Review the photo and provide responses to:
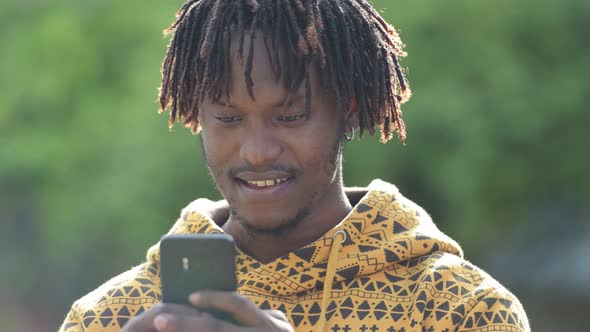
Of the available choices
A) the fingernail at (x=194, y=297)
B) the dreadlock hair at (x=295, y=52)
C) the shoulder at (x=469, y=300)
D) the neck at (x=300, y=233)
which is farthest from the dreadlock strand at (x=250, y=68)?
the fingernail at (x=194, y=297)

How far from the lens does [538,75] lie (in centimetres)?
959

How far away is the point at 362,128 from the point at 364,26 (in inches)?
10.9

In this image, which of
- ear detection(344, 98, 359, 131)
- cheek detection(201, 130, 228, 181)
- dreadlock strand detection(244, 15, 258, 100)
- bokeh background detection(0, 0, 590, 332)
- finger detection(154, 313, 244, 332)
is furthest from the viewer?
bokeh background detection(0, 0, 590, 332)

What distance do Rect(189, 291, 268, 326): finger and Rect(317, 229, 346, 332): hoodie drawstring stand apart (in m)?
0.91

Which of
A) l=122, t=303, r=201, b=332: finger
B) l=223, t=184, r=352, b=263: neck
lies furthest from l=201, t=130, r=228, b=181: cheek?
l=122, t=303, r=201, b=332: finger

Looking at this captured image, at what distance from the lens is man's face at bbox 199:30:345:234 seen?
3.20 metres

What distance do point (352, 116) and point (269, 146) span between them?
1.14 ft

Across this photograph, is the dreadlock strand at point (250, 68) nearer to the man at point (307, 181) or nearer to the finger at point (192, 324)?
the man at point (307, 181)

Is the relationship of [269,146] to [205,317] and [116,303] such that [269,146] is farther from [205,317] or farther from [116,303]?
[205,317]

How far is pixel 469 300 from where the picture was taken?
10.6 ft

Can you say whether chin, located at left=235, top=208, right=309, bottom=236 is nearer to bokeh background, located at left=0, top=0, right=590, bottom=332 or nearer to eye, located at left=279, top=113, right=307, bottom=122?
eye, located at left=279, top=113, right=307, bottom=122

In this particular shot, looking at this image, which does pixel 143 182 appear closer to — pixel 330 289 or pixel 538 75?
pixel 538 75

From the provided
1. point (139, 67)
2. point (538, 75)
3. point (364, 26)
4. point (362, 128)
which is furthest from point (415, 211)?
point (139, 67)

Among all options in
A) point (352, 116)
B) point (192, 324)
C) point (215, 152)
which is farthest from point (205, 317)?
point (352, 116)
